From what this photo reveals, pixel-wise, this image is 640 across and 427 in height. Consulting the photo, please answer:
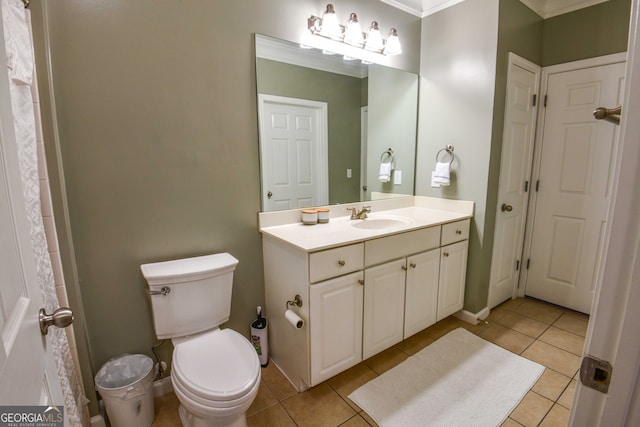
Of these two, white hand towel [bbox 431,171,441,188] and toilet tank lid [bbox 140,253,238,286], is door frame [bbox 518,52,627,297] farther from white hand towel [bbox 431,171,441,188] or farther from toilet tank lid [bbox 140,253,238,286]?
toilet tank lid [bbox 140,253,238,286]

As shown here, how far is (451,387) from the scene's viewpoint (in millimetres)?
1766

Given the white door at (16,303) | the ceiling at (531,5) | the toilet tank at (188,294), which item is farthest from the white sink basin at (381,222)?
the white door at (16,303)

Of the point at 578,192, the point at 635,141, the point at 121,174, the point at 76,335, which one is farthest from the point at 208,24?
the point at 578,192

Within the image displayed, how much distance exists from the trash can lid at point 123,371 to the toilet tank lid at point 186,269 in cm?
48

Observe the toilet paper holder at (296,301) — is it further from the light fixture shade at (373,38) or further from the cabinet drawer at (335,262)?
the light fixture shade at (373,38)

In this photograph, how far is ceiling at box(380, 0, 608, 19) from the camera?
229cm

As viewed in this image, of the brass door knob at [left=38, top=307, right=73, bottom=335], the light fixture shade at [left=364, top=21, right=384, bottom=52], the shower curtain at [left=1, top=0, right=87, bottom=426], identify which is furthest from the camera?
the light fixture shade at [left=364, top=21, right=384, bottom=52]

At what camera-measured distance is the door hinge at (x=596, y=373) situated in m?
0.50

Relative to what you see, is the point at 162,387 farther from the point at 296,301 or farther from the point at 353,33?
the point at 353,33

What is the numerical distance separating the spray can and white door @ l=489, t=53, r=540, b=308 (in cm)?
189

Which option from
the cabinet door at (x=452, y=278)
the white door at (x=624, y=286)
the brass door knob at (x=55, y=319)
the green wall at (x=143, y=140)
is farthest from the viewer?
the cabinet door at (x=452, y=278)

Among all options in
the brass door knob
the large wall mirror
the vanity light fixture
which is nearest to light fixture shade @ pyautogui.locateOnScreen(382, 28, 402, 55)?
the vanity light fixture

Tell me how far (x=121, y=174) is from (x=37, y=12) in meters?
0.69

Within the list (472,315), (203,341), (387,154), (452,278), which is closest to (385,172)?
(387,154)
